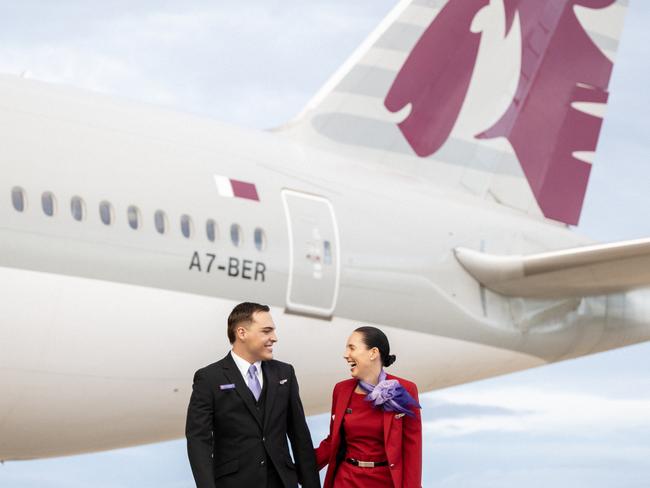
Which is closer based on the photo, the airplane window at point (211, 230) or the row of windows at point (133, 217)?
the row of windows at point (133, 217)

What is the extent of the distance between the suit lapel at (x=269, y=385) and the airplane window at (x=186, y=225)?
327 cm

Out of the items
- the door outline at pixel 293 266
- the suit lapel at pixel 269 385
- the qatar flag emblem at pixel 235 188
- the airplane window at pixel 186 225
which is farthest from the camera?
the door outline at pixel 293 266

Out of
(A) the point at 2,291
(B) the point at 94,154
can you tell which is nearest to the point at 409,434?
(A) the point at 2,291

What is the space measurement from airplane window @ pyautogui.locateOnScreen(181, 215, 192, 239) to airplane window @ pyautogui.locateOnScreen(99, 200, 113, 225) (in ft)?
2.04

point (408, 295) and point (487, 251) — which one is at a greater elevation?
point (487, 251)

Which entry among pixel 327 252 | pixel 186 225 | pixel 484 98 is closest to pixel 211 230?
pixel 186 225

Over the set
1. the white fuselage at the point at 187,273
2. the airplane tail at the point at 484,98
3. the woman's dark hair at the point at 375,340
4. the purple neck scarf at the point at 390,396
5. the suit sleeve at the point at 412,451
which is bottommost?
the suit sleeve at the point at 412,451

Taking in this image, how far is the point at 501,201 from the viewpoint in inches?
463

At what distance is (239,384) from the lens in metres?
4.77

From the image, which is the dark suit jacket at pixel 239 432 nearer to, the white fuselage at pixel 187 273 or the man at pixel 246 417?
the man at pixel 246 417

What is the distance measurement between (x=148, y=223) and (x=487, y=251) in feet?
12.2

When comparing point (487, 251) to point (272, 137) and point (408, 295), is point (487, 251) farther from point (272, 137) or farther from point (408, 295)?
point (272, 137)

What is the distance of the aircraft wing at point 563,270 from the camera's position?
9.55 metres

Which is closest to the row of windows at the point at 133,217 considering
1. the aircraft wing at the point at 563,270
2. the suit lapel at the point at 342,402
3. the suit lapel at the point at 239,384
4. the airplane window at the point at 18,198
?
the airplane window at the point at 18,198
